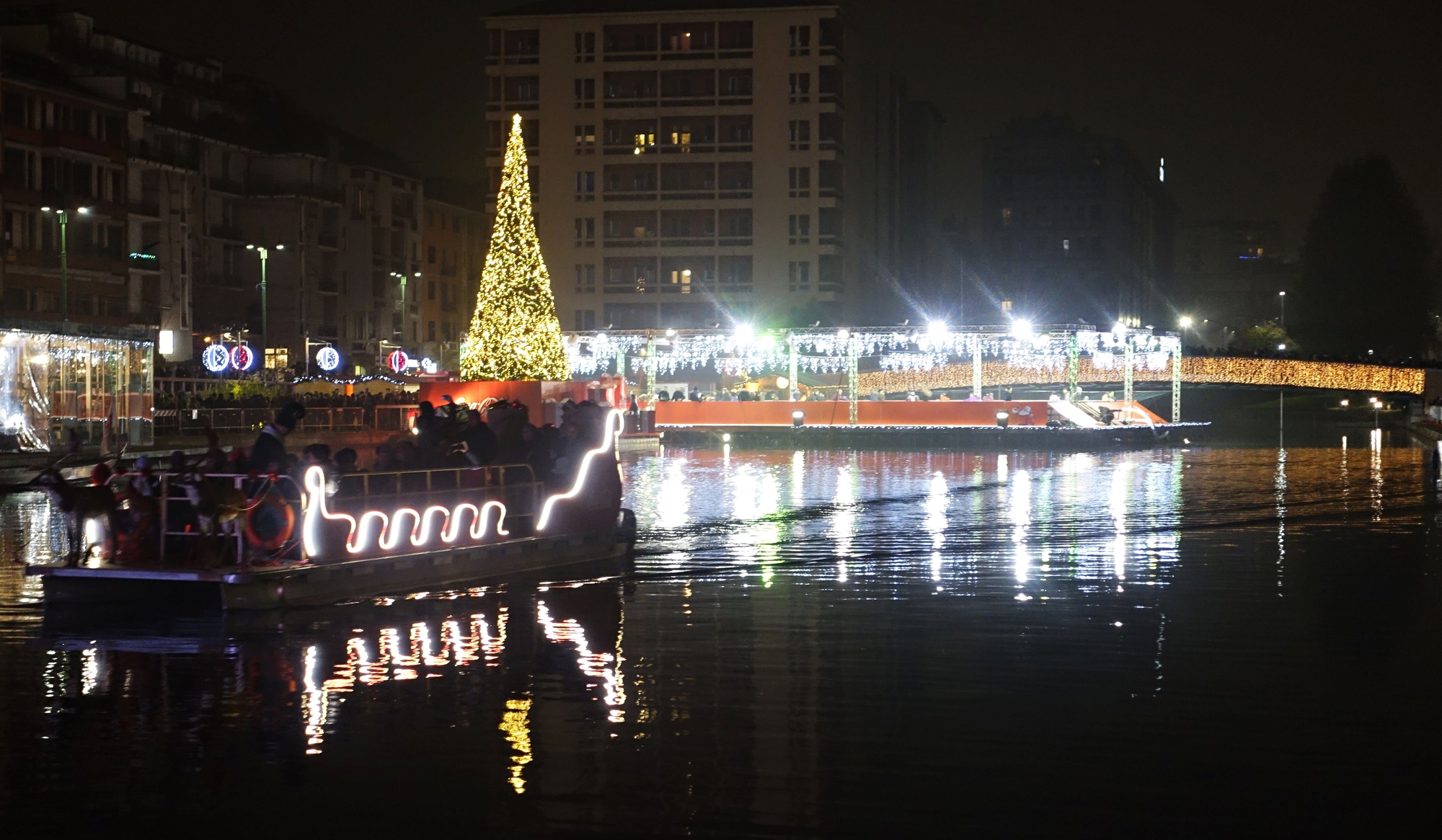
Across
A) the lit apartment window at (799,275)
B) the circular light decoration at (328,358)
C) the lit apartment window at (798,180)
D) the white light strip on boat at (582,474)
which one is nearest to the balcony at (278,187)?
the circular light decoration at (328,358)

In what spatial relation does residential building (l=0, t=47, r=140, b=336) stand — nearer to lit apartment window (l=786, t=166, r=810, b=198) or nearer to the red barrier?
the red barrier

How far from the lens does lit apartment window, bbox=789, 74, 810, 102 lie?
92750mm

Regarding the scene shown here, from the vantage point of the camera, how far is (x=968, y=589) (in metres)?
16.6

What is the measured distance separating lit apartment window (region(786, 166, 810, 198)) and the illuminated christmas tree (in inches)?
1894

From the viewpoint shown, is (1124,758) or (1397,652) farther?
(1397,652)

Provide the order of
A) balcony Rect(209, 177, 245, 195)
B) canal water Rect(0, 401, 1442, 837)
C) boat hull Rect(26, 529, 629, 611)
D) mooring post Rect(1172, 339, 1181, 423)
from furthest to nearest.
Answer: balcony Rect(209, 177, 245, 195), mooring post Rect(1172, 339, 1181, 423), boat hull Rect(26, 529, 629, 611), canal water Rect(0, 401, 1442, 837)

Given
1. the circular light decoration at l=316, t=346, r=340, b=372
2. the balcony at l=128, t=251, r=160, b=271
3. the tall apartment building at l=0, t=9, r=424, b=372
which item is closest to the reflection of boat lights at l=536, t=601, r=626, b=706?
the tall apartment building at l=0, t=9, r=424, b=372

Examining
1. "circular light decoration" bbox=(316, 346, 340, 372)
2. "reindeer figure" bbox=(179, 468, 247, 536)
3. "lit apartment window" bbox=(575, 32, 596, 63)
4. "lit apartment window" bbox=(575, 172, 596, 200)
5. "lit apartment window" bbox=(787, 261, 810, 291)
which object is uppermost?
"lit apartment window" bbox=(575, 32, 596, 63)

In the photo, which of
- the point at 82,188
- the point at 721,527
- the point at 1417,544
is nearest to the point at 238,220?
the point at 82,188

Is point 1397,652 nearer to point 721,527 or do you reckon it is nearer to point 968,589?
point 968,589

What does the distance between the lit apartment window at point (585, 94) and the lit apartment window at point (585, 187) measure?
12.5ft

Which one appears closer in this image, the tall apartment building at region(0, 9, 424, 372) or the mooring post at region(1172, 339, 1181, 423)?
the mooring post at region(1172, 339, 1181, 423)

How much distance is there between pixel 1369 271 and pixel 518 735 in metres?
88.8

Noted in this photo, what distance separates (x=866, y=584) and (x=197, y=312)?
210 feet
